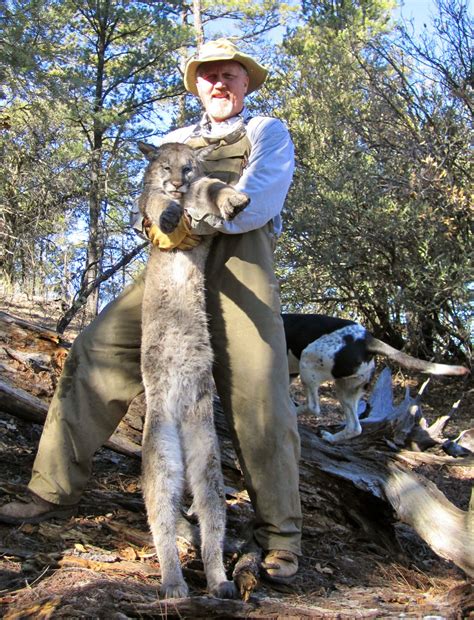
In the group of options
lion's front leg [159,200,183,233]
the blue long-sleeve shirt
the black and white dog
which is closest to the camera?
lion's front leg [159,200,183,233]

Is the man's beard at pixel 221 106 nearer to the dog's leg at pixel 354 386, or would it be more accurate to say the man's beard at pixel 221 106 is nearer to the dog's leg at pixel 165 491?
the dog's leg at pixel 165 491

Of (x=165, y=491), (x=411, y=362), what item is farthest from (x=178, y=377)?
(x=411, y=362)

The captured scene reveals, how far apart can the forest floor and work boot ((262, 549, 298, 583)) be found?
0.18 ft

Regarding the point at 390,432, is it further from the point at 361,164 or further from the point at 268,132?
the point at 361,164

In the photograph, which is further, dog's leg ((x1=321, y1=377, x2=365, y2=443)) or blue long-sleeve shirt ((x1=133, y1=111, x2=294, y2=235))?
Result: dog's leg ((x1=321, y1=377, x2=365, y2=443))

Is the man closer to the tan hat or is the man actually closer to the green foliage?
the tan hat

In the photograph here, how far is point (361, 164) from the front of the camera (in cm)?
1104

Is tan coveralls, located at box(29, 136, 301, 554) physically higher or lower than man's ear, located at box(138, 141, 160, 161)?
lower

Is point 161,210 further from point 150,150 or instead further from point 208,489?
point 208,489

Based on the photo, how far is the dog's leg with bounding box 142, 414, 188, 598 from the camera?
11.1 ft

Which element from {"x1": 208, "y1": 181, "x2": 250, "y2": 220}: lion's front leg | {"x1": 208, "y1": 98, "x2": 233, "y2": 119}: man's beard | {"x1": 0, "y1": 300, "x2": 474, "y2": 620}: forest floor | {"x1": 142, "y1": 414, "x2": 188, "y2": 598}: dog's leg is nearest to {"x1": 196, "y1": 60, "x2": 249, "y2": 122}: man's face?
{"x1": 208, "y1": 98, "x2": 233, "y2": 119}: man's beard

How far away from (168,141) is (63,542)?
2.60 meters

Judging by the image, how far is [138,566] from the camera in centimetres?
371

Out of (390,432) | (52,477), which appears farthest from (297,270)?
(52,477)
